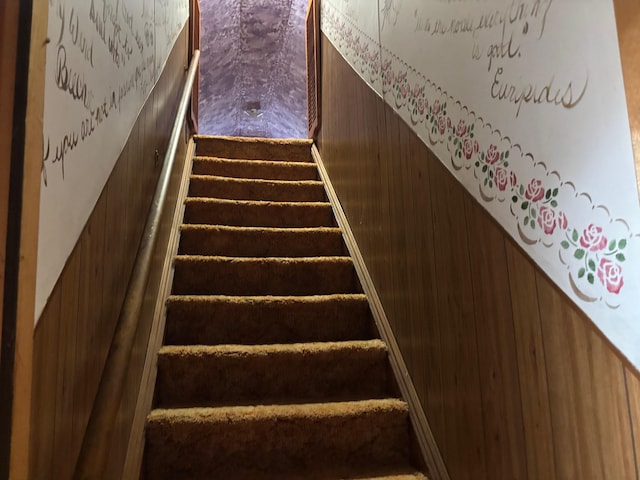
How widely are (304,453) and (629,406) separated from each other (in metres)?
1.01

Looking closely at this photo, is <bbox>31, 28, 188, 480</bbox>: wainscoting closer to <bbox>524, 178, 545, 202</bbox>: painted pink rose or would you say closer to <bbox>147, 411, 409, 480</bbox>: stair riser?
<bbox>147, 411, 409, 480</bbox>: stair riser

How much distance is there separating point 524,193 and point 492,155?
16 cm

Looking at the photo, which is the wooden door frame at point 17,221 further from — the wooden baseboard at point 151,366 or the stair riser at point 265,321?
the stair riser at point 265,321

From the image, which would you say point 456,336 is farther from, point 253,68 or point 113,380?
point 253,68

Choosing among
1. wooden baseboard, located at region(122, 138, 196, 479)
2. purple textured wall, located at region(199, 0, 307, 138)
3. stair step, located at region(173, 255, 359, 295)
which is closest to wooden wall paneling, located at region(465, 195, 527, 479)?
wooden baseboard, located at region(122, 138, 196, 479)

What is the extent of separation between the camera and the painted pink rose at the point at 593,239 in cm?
70

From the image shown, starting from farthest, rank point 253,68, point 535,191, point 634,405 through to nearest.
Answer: point 253,68, point 535,191, point 634,405

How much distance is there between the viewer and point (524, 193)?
2.95ft

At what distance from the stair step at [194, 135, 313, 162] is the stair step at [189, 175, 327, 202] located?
50cm

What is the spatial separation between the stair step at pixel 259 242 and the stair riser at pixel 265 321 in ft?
1.58

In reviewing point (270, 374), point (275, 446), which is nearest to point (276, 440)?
point (275, 446)

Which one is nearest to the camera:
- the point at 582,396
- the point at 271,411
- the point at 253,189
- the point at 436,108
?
the point at 582,396

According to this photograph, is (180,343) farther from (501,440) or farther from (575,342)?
(575,342)

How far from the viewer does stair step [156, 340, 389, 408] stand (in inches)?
61.4
